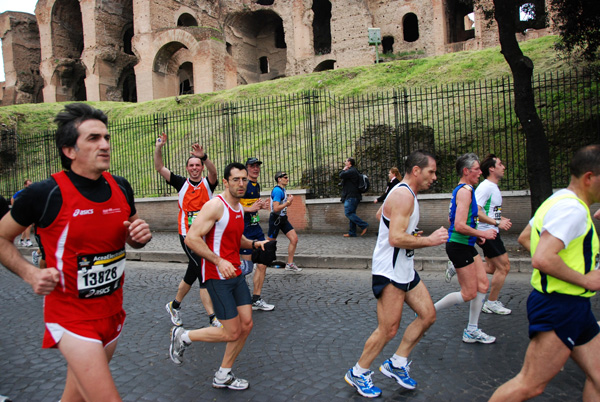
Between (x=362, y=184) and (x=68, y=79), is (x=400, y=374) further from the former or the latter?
(x=68, y=79)

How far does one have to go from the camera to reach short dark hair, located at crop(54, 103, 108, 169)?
2543 mm

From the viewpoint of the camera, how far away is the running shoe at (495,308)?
5.20 metres

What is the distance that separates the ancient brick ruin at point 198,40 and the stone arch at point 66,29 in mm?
80

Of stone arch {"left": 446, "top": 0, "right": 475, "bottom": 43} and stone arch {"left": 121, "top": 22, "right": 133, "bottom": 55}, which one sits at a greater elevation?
stone arch {"left": 121, "top": 22, "right": 133, "bottom": 55}

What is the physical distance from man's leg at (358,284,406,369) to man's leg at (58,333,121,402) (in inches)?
70.9

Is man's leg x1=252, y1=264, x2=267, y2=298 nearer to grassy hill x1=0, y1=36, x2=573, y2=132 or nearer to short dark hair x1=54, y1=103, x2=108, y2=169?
short dark hair x1=54, y1=103, x2=108, y2=169

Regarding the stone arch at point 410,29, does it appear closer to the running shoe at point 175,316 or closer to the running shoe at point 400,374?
the running shoe at point 175,316

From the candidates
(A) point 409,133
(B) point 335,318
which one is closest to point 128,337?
(B) point 335,318

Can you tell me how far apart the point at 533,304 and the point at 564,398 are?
1.19m

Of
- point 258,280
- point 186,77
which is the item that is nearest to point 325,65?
point 186,77

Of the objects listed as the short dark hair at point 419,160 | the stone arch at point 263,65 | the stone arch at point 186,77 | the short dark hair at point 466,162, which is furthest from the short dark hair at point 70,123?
the stone arch at point 263,65

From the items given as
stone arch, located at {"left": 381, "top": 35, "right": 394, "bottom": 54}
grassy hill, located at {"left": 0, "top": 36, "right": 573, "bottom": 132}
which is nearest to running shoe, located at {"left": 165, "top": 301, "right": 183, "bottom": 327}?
grassy hill, located at {"left": 0, "top": 36, "right": 573, "bottom": 132}

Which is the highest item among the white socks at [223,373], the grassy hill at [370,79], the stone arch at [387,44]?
the stone arch at [387,44]

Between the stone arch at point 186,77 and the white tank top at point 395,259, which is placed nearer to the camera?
the white tank top at point 395,259
